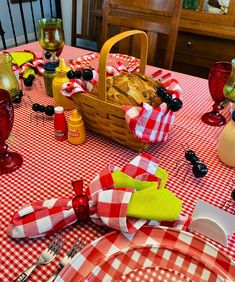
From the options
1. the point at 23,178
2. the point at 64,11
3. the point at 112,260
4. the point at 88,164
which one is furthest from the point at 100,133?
the point at 64,11

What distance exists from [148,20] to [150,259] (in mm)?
1247

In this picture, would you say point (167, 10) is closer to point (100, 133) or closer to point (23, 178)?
point (100, 133)

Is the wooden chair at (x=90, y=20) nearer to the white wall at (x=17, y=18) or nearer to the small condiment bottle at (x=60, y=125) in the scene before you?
the white wall at (x=17, y=18)

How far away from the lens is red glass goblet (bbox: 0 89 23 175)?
626mm

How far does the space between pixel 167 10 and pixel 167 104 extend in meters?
0.80

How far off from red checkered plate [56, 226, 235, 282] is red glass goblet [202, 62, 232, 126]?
496mm

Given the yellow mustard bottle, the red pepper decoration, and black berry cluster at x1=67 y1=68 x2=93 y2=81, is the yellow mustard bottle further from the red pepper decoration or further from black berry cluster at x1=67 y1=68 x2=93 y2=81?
the red pepper decoration

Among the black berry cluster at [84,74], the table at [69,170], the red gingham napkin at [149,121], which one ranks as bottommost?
the table at [69,170]

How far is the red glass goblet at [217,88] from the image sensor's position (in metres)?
0.86

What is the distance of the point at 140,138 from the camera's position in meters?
0.69

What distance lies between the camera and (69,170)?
70 cm

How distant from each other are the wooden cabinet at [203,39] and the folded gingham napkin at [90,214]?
6.14 feet

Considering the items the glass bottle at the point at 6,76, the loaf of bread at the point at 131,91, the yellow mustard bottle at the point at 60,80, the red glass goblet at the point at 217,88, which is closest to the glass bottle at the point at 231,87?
the red glass goblet at the point at 217,88

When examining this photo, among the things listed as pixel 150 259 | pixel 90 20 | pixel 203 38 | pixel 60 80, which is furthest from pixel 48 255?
pixel 90 20
